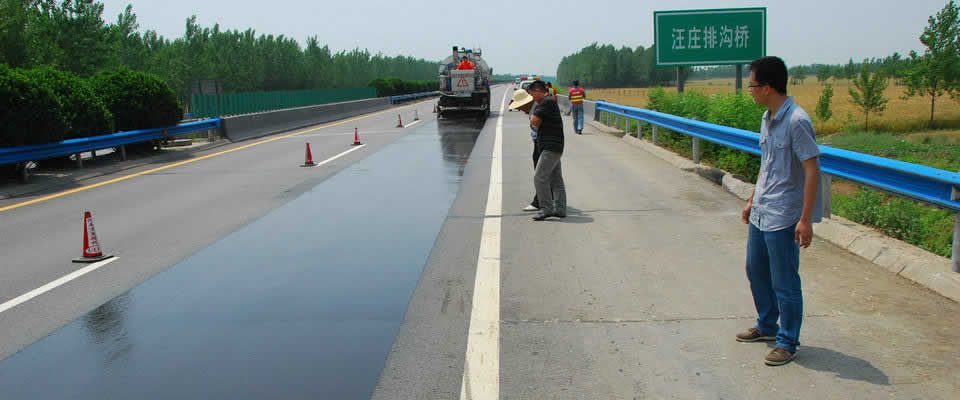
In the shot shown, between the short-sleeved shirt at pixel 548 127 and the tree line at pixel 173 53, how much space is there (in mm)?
31535

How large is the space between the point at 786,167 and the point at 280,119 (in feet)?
84.7

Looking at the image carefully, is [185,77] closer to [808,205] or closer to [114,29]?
[114,29]

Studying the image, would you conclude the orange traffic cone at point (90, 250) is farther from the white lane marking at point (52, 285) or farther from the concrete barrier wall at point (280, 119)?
the concrete barrier wall at point (280, 119)

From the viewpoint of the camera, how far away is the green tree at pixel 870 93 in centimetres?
6706

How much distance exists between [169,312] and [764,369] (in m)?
4.23

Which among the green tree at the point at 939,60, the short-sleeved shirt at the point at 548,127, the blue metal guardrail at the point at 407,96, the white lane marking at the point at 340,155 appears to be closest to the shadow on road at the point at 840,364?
the short-sleeved shirt at the point at 548,127

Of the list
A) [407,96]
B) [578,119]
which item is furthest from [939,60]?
[578,119]

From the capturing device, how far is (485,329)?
205 inches

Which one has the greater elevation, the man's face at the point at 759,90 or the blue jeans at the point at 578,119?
the man's face at the point at 759,90

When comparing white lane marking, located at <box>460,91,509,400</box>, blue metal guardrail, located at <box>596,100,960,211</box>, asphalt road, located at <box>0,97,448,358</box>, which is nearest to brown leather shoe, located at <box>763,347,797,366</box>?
white lane marking, located at <box>460,91,509,400</box>

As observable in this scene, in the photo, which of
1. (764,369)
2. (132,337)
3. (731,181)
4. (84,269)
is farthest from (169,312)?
(731,181)

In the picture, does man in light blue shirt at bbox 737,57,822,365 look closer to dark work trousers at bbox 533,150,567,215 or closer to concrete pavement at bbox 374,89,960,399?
concrete pavement at bbox 374,89,960,399

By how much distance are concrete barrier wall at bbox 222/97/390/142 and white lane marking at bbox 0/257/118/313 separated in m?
16.4

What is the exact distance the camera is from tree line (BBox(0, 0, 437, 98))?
50569mm
